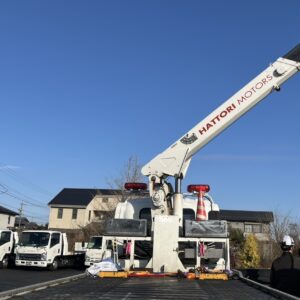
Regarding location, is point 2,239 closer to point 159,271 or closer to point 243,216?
point 159,271

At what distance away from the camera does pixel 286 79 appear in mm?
12664

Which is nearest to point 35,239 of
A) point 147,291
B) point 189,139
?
point 189,139

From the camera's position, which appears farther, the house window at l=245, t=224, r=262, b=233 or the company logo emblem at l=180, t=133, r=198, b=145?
the house window at l=245, t=224, r=262, b=233

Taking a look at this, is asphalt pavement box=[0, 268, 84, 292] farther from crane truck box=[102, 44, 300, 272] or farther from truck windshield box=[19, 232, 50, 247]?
crane truck box=[102, 44, 300, 272]

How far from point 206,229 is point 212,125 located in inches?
143

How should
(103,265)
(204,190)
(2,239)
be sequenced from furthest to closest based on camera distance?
(2,239), (204,190), (103,265)

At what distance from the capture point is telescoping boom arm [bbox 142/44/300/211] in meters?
12.2

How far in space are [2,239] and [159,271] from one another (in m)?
19.0

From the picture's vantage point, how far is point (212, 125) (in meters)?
12.3

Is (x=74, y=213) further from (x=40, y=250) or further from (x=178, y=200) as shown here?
(x=178, y=200)

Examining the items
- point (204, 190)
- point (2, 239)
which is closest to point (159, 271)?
point (204, 190)

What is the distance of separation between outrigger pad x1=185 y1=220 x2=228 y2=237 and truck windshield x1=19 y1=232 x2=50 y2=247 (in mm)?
17116

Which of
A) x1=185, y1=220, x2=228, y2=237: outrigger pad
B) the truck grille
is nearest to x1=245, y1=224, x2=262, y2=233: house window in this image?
the truck grille

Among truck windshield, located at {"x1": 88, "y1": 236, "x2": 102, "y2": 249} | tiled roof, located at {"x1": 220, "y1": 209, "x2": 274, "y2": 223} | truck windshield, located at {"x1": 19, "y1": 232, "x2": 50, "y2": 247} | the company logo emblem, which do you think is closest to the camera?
the company logo emblem
